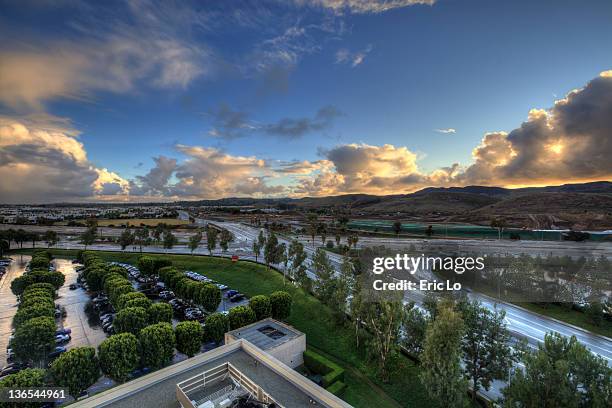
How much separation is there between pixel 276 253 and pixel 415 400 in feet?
147

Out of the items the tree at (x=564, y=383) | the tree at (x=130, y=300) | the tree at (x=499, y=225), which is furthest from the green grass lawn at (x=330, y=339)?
the tree at (x=499, y=225)

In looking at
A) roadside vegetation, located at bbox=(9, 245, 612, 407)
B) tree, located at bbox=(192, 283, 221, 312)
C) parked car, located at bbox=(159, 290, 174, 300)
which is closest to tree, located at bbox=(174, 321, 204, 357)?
roadside vegetation, located at bbox=(9, 245, 612, 407)

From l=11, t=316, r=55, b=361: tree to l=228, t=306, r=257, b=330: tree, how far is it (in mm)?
19655

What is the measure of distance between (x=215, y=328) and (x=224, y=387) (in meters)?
15.0

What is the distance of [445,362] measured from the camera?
22500mm

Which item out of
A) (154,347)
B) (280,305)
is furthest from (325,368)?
(154,347)

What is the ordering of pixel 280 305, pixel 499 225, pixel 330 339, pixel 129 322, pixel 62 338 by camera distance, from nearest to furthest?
pixel 129 322 < pixel 62 338 < pixel 330 339 < pixel 280 305 < pixel 499 225

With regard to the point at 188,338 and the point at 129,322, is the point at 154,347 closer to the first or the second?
the point at 188,338

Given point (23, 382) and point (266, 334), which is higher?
point (23, 382)

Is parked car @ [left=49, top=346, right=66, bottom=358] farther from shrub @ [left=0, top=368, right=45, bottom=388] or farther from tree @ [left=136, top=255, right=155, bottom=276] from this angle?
tree @ [left=136, top=255, right=155, bottom=276]

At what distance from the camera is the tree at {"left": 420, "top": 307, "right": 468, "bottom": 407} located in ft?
71.7

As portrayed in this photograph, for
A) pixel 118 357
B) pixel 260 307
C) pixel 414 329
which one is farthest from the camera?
pixel 260 307

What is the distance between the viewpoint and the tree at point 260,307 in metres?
39.6

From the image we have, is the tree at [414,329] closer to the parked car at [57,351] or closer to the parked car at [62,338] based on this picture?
the parked car at [57,351]
